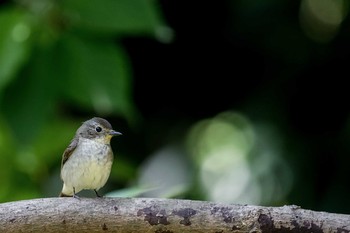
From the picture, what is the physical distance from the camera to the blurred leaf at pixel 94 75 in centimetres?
401

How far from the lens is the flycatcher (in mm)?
3438

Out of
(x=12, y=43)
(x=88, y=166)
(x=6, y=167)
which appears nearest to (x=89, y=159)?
(x=88, y=166)

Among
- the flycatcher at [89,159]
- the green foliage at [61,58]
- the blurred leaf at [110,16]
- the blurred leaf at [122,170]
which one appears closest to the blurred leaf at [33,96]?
the green foliage at [61,58]

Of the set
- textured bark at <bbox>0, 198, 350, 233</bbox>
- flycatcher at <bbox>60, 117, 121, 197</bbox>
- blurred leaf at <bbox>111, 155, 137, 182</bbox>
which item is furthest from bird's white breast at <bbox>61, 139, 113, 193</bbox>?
blurred leaf at <bbox>111, 155, 137, 182</bbox>

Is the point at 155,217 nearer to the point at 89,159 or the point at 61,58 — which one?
the point at 89,159

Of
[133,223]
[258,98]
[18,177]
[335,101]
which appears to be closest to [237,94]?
[258,98]

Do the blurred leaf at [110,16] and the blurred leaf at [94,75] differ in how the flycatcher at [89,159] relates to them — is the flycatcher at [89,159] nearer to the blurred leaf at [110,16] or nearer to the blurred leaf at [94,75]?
the blurred leaf at [94,75]

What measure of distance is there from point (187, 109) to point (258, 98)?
0.49m

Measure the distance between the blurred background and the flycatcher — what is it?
42 cm

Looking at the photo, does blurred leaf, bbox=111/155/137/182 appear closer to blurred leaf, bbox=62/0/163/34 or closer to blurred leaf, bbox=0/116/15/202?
blurred leaf, bbox=0/116/15/202

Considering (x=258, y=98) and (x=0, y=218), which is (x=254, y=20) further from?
(x=0, y=218)

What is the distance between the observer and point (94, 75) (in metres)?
4.02

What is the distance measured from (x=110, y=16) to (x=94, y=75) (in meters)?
0.26

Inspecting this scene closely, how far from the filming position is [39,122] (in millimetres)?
4023
